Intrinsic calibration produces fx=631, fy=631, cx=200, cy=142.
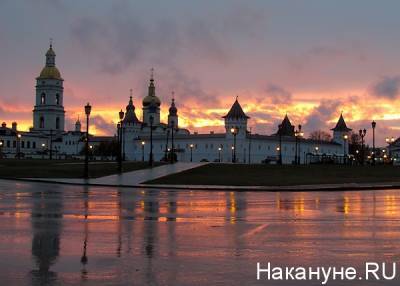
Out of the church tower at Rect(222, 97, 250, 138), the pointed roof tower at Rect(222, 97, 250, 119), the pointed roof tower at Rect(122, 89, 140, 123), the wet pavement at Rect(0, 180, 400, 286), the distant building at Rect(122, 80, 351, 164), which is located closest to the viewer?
the wet pavement at Rect(0, 180, 400, 286)

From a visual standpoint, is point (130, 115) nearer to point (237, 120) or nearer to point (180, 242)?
point (237, 120)

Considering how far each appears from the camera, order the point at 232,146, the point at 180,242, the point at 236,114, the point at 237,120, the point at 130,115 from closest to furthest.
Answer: the point at 180,242, the point at 232,146, the point at 237,120, the point at 236,114, the point at 130,115

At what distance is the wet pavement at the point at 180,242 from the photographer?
9.34 meters

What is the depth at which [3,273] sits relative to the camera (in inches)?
367

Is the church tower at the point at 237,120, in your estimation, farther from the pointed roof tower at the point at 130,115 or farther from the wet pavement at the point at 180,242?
the wet pavement at the point at 180,242

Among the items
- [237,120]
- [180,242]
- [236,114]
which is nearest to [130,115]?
[236,114]

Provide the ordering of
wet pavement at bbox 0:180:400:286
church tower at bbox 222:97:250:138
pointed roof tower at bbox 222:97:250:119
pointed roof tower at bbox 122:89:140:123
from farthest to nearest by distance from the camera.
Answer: pointed roof tower at bbox 122:89:140:123 < pointed roof tower at bbox 222:97:250:119 < church tower at bbox 222:97:250:138 < wet pavement at bbox 0:180:400:286

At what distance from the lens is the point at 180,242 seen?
1252 cm

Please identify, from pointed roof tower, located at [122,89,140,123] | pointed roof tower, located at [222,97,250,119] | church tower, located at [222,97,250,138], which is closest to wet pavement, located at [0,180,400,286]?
church tower, located at [222,97,250,138]

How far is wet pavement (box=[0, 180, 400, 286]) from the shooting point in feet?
30.6

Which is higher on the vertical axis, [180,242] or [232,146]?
[232,146]

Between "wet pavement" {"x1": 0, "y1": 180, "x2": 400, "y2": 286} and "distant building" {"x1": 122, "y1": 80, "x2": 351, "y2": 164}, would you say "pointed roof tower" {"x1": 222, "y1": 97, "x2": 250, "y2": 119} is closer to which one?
"distant building" {"x1": 122, "y1": 80, "x2": 351, "y2": 164}

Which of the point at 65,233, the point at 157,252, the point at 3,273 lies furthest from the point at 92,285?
the point at 65,233

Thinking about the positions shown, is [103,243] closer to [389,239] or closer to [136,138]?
[389,239]
